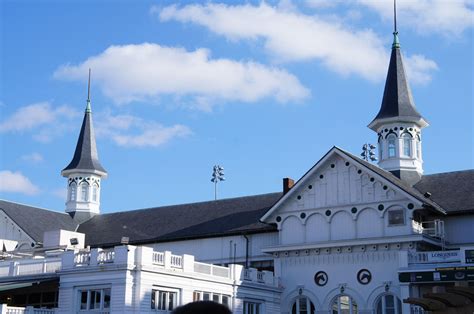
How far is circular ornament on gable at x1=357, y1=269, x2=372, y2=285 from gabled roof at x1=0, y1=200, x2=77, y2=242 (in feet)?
78.8

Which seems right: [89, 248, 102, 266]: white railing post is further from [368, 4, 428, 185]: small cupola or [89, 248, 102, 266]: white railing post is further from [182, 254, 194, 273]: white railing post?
[368, 4, 428, 185]: small cupola

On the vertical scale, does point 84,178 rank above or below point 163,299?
above

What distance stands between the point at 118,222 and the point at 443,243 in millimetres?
25603

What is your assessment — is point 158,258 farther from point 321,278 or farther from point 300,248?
point 321,278

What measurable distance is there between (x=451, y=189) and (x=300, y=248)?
963 centimetres

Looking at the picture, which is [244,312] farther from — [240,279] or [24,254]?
[24,254]

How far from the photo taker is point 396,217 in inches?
1689

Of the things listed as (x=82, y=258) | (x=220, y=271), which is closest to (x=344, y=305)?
(x=220, y=271)

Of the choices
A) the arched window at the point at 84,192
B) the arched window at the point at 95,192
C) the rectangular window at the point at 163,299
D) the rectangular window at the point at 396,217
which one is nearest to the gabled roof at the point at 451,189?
the rectangular window at the point at 396,217

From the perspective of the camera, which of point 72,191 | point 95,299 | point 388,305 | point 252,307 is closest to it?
point 95,299

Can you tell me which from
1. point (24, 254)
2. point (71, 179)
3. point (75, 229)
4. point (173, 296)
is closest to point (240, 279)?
point (173, 296)

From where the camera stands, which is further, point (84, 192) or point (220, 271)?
point (84, 192)

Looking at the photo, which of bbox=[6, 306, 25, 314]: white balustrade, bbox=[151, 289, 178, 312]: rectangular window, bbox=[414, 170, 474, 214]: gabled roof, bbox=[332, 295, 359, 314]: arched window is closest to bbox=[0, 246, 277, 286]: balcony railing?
bbox=[151, 289, 178, 312]: rectangular window

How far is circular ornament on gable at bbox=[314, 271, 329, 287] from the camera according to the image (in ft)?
146
